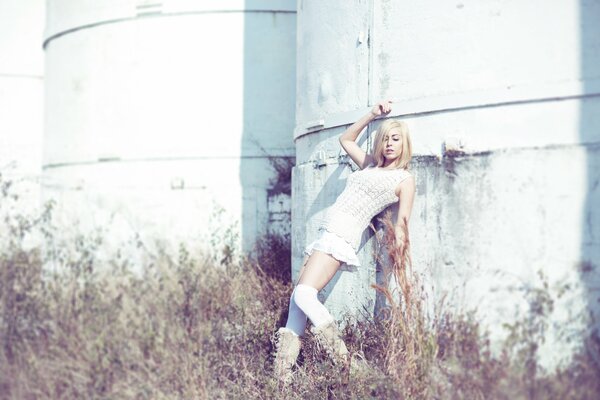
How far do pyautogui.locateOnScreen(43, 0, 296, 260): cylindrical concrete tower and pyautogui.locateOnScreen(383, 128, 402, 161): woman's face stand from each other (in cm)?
384

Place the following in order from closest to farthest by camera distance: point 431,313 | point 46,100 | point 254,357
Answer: point 431,313 < point 254,357 < point 46,100

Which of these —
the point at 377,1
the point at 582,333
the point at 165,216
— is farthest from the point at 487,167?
the point at 165,216

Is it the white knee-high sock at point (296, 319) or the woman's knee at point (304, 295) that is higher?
the woman's knee at point (304, 295)

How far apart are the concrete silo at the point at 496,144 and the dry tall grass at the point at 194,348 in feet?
1.01

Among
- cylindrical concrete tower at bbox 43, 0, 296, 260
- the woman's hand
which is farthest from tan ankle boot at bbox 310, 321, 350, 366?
cylindrical concrete tower at bbox 43, 0, 296, 260

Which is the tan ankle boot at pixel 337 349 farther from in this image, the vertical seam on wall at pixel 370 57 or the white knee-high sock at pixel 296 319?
the vertical seam on wall at pixel 370 57

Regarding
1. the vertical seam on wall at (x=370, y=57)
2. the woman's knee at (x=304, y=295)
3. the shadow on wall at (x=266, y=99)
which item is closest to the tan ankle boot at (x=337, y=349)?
the woman's knee at (x=304, y=295)

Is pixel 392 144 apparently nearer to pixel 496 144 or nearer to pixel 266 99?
pixel 496 144

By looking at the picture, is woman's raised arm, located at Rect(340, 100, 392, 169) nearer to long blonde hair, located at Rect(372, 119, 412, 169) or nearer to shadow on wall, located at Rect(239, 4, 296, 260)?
long blonde hair, located at Rect(372, 119, 412, 169)

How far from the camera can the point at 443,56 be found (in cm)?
483

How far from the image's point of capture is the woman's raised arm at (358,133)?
201 inches

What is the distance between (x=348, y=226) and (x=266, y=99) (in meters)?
4.41

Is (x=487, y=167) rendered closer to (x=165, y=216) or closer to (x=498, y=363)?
(x=498, y=363)

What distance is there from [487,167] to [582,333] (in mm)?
1211
